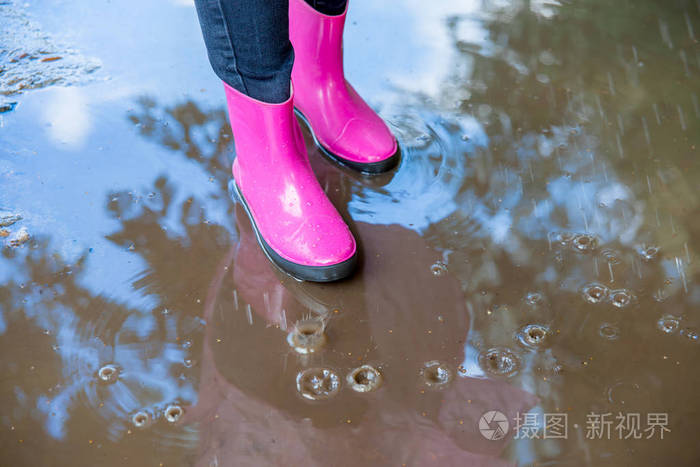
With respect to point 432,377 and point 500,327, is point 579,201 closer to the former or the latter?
point 500,327

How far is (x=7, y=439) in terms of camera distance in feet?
3.24

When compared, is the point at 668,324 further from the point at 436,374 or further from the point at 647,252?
the point at 436,374

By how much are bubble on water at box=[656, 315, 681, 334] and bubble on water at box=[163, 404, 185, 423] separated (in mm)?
933

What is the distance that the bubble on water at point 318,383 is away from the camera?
3.48 ft

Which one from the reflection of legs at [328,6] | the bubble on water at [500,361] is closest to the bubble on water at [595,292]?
the bubble on water at [500,361]

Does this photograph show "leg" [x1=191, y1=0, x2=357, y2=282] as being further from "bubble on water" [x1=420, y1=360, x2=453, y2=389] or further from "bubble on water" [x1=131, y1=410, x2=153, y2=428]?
"bubble on water" [x1=131, y1=410, x2=153, y2=428]

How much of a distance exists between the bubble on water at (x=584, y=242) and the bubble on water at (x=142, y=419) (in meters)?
0.96

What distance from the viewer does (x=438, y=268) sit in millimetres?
1292

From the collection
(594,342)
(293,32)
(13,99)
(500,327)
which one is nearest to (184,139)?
(293,32)

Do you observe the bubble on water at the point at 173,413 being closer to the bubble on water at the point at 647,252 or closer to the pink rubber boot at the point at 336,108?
the pink rubber boot at the point at 336,108

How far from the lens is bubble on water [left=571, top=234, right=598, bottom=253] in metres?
1.33

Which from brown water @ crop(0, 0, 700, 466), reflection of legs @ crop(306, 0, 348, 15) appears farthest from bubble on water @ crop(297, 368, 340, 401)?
reflection of legs @ crop(306, 0, 348, 15)

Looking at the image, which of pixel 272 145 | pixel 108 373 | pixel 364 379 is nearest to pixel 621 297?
pixel 364 379

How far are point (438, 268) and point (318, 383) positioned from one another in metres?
0.39
